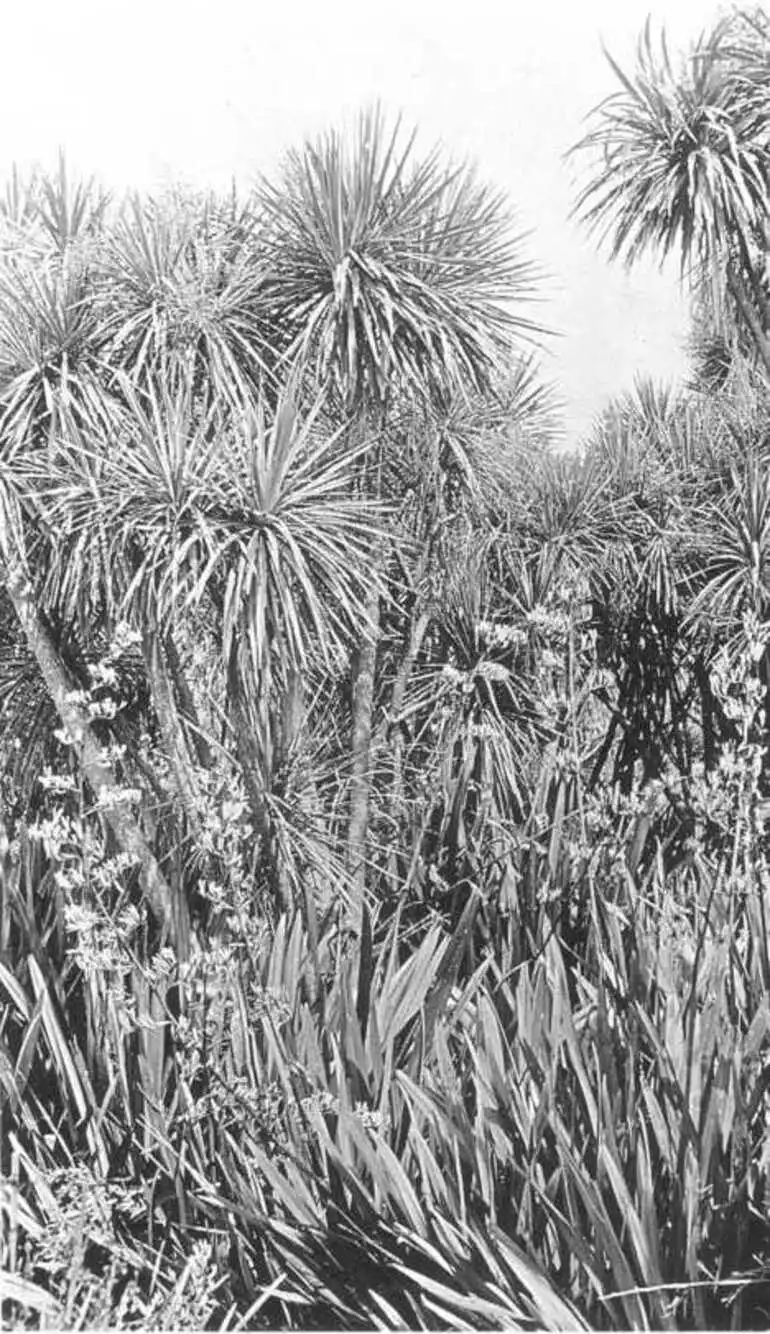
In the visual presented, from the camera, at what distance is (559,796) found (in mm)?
5301

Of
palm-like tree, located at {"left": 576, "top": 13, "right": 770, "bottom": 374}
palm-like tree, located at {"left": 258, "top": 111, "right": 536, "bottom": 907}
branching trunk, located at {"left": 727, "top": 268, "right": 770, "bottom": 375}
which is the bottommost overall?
palm-like tree, located at {"left": 258, "top": 111, "right": 536, "bottom": 907}

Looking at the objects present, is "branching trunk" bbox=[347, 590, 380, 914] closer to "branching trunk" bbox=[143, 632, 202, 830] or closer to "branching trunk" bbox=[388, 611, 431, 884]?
"branching trunk" bbox=[388, 611, 431, 884]

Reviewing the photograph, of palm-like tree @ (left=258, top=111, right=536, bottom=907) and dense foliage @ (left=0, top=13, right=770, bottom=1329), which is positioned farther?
palm-like tree @ (left=258, top=111, right=536, bottom=907)

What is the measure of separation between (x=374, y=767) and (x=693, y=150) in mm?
3403

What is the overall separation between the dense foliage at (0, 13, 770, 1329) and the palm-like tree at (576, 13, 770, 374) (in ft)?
0.09

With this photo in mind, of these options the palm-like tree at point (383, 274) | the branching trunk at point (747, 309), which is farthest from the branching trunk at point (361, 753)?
the branching trunk at point (747, 309)

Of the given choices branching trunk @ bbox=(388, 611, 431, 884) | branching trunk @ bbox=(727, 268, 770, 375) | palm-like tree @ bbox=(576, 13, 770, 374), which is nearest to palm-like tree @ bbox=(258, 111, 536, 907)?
branching trunk @ bbox=(388, 611, 431, 884)

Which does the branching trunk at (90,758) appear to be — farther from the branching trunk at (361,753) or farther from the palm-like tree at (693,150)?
the palm-like tree at (693,150)

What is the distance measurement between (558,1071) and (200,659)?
205 cm

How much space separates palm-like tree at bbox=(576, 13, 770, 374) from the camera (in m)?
→ 6.28

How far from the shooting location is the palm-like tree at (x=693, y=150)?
6.28m

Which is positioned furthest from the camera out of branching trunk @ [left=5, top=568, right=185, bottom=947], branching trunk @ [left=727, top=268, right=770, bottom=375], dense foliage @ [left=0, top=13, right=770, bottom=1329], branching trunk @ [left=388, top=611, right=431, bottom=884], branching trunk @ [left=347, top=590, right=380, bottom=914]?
branching trunk @ [left=727, top=268, right=770, bottom=375]

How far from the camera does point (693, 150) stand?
6359mm

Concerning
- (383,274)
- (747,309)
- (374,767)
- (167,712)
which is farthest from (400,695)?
(747,309)
